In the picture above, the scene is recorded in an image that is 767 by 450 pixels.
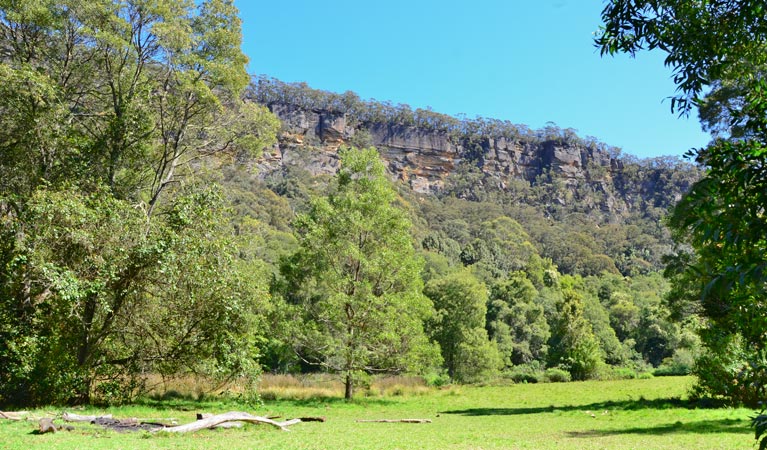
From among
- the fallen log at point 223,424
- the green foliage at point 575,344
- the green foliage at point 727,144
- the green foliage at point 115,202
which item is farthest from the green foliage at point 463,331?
the green foliage at point 727,144

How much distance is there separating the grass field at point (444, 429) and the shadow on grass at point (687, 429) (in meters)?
0.02

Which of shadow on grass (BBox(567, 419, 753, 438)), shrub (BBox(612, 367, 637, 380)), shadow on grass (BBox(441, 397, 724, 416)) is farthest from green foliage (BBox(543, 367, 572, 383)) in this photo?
shadow on grass (BBox(567, 419, 753, 438))

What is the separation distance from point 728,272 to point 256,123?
66.2 feet

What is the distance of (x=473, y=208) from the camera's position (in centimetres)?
13625

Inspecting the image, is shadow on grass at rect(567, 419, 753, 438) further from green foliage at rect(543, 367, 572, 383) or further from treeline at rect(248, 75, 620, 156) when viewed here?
treeline at rect(248, 75, 620, 156)

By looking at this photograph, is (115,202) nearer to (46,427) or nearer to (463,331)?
(46,427)

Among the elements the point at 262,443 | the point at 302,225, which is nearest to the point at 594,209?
the point at 302,225

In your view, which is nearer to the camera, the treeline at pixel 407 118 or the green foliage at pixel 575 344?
the green foliage at pixel 575 344

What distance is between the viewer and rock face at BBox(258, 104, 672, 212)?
15100 centimetres

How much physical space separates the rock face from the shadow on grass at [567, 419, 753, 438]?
448 ft

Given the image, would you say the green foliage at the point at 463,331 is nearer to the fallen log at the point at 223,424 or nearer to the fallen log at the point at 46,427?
the fallen log at the point at 223,424

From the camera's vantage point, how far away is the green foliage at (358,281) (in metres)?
23.2

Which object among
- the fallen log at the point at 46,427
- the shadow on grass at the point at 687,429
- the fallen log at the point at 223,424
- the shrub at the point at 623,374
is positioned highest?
the fallen log at the point at 46,427

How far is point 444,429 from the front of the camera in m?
13.1
